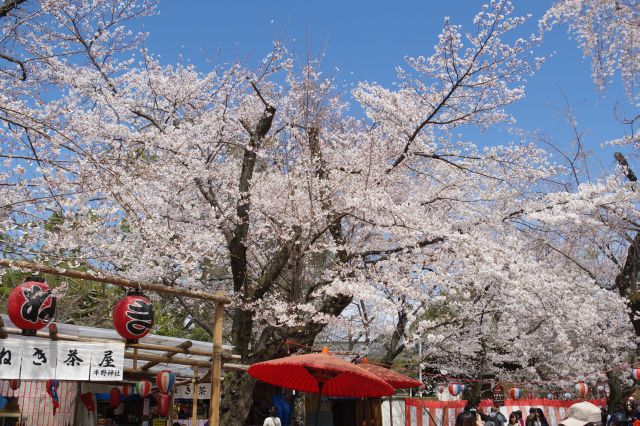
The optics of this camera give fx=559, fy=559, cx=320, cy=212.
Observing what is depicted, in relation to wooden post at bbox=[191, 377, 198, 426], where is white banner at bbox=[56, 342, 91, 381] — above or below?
above

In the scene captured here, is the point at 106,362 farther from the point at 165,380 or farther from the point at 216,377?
the point at 165,380

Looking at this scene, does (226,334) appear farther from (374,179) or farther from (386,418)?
(374,179)

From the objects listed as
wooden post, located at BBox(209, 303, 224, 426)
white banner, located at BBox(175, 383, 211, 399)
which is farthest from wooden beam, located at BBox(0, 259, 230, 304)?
white banner, located at BBox(175, 383, 211, 399)

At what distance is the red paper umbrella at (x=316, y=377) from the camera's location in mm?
7414

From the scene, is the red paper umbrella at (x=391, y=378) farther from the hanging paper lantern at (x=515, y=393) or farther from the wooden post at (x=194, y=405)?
the hanging paper lantern at (x=515, y=393)

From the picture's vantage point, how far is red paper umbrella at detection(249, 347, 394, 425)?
24.3 feet

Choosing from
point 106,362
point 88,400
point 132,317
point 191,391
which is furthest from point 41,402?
point 106,362

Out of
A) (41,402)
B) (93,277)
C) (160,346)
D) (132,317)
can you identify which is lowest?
(41,402)

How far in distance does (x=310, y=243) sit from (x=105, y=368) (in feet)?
19.0

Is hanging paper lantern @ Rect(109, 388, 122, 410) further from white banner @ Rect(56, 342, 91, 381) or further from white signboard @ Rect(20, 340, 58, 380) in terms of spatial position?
white signboard @ Rect(20, 340, 58, 380)

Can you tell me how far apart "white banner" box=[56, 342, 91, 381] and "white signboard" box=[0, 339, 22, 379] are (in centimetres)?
39

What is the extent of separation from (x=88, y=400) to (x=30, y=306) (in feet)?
17.0

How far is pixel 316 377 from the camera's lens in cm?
802

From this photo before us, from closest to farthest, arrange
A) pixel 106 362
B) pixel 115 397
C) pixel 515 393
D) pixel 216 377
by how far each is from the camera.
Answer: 1. pixel 106 362
2. pixel 216 377
3. pixel 115 397
4. pixel 515 393
